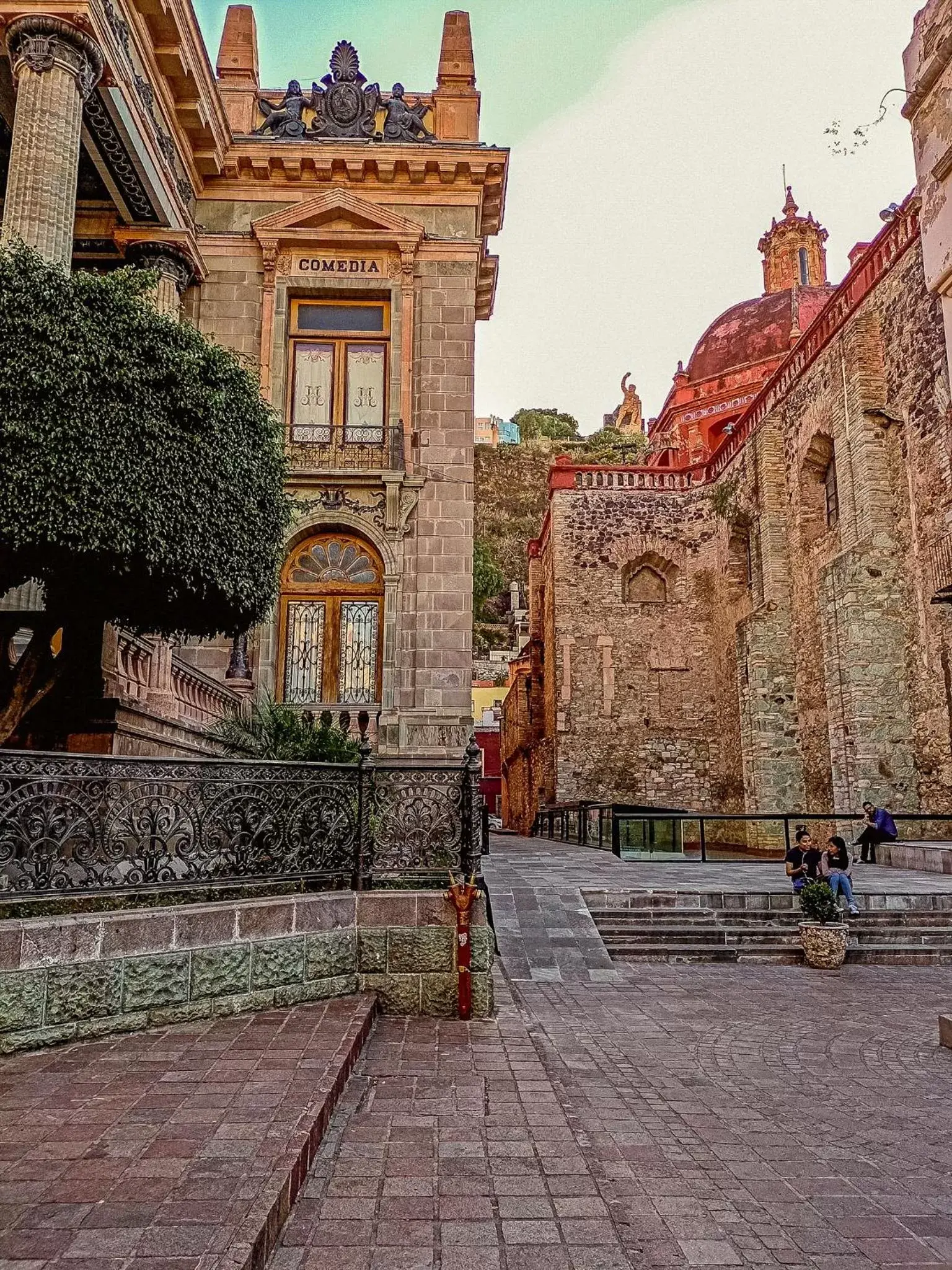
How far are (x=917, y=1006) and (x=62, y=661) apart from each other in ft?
23.5

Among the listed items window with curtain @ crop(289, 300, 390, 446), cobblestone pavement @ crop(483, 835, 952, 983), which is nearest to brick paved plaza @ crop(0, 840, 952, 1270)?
cobblestone pavement @ crop(483, 835, 952, 983)

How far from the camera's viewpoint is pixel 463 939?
217 inches

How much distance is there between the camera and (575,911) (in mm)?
8945

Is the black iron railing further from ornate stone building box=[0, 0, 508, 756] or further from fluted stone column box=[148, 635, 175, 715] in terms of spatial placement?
fluted stone column box=[148, 635, 175, 715]

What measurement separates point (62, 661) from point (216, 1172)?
189 inches

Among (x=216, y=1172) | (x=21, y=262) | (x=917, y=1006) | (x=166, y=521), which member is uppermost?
(x=21, y=262)

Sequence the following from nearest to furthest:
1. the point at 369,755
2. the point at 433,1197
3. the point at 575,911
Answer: the point at 433,1197 < the point at 369,755 < the point at 575,911

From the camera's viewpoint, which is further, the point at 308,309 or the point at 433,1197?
the point at 308,309

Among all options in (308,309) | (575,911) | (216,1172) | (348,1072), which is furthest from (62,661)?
(308,309)

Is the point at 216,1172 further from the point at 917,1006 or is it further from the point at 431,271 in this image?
the point at 431,271

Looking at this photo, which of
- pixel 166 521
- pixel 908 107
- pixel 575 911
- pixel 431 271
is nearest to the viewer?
pixel 166 521

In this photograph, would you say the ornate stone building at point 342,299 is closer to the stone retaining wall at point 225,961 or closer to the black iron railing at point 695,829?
the black iron railing at point 695,829

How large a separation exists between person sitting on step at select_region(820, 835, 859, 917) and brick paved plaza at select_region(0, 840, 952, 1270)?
3.26 m

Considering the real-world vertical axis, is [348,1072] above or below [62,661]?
below
